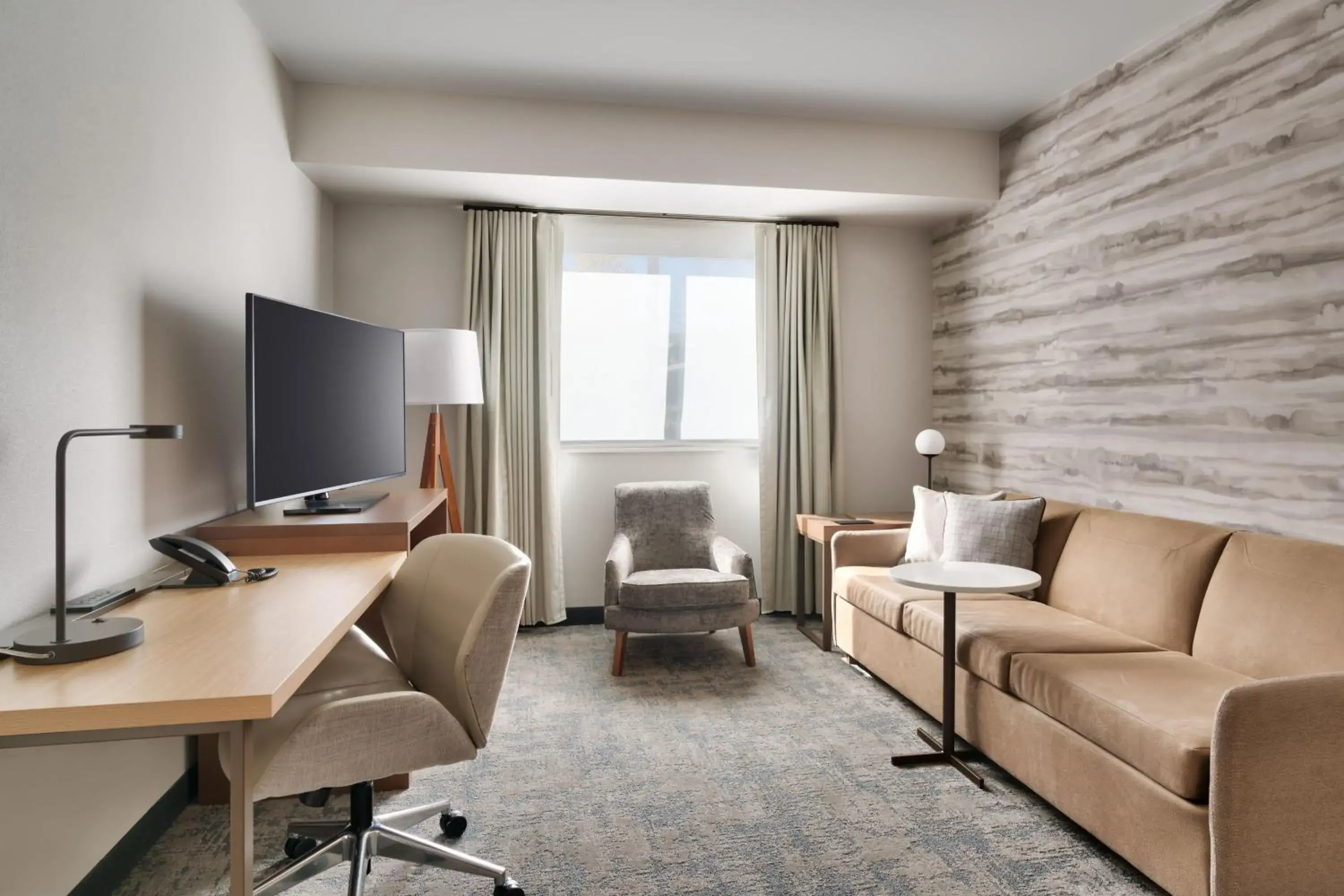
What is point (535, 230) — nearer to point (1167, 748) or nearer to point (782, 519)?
point (782, 519)

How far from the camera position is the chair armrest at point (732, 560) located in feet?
12.7

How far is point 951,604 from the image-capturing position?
108 inches

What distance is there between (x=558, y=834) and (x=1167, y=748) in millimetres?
1563

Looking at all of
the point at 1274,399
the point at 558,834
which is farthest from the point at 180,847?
the point at 1274,399

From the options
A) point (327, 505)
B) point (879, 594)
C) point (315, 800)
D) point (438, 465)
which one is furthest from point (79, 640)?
point (879, 594)

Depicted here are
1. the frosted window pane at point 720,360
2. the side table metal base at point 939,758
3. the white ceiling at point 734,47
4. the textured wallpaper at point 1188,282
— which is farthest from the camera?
the frosted window pane at point 720,360

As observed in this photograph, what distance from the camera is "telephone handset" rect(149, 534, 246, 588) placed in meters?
1.97

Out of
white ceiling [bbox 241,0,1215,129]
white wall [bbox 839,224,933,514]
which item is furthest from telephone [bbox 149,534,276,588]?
white wall [bbox 839,224,933,514]

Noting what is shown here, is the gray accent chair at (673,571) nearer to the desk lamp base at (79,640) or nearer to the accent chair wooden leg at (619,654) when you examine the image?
the accent chair wooden leg at (619,654)

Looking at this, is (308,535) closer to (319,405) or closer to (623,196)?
(319,405)

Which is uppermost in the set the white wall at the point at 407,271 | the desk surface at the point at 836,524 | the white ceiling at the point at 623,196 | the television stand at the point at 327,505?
the white ceiling at the point at 623,196

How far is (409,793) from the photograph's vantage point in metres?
2.54

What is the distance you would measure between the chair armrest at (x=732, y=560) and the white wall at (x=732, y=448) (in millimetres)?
573

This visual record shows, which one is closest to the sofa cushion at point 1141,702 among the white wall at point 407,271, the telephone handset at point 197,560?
the telephone handset at point 197,560
